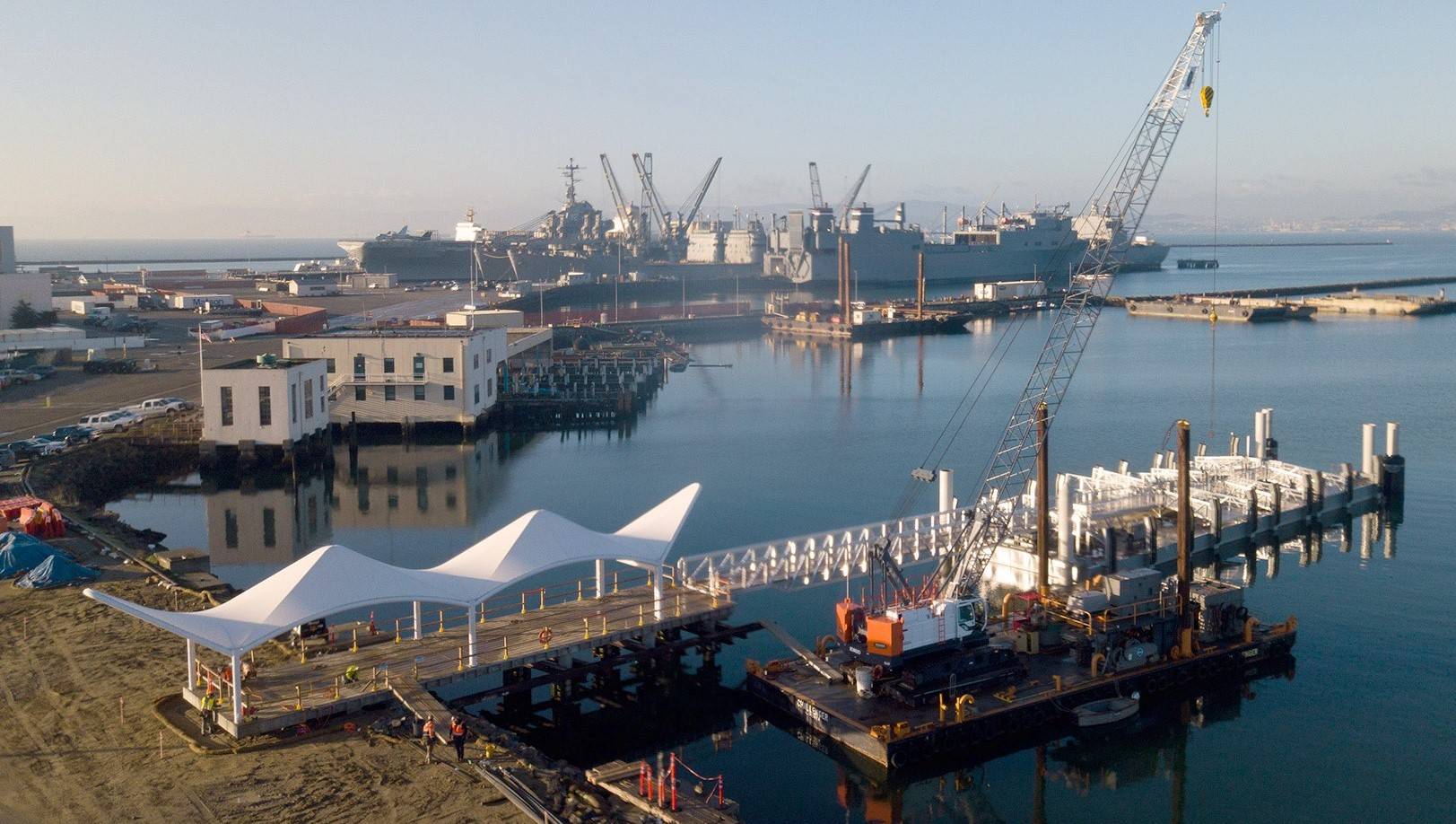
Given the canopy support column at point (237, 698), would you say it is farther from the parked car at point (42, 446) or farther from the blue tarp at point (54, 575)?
the parked car at point (42, 446)

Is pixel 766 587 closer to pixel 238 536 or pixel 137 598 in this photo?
pixel 137 598

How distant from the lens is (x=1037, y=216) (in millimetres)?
80625

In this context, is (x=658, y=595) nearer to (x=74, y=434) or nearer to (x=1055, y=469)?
(x=1055, y=469)

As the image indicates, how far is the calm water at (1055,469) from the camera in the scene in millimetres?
10586

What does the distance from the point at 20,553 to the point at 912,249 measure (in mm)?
67133

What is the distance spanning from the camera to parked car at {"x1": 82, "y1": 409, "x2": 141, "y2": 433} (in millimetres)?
24109

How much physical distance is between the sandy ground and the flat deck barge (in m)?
3.47

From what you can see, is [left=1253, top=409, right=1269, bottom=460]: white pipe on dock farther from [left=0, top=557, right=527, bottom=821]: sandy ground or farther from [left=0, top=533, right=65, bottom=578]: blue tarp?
[left=0, top=533, right=65, bottom=578]: blue tarp

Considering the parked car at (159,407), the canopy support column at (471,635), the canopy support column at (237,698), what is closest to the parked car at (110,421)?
the parked car at (159,407)

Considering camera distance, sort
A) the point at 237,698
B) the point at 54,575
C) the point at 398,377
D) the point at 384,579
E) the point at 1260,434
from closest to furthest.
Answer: the point at 237,698
the point at 384,579
the point at 54,575
the point at 1260,434
the point at 398,377

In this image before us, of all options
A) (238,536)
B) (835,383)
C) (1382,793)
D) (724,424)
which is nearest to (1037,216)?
(835,383)

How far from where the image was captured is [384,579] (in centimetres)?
1059

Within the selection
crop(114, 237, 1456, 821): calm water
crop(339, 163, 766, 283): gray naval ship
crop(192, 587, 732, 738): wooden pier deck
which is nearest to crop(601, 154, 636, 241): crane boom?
crop(339, 163, 766, 283): gray naval ship

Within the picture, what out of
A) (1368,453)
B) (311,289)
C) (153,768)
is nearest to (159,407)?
(153,768)
